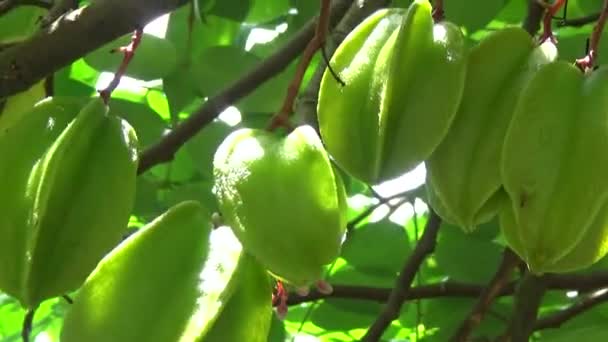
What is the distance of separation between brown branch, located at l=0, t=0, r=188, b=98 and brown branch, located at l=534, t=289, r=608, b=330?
0.73m

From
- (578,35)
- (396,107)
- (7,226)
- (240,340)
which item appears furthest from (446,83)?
(578,35)

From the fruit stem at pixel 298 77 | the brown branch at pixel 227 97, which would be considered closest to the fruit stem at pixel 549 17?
the fruit stem at pixel 298 77

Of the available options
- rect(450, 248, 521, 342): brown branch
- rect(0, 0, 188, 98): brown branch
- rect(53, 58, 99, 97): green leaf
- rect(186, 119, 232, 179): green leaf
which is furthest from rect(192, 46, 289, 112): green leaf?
rect(0, 0, 188, 98): brown branch

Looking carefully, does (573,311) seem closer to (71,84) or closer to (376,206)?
(376,206)

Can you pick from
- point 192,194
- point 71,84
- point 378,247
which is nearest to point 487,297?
point 378,247

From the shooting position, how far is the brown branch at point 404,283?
137 centimetres

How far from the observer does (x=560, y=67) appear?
817mm

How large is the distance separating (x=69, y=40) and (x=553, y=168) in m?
0.43

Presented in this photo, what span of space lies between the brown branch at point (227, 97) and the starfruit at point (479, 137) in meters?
0.45

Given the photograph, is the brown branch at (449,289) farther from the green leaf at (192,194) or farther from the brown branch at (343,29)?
the brown branch at (343,29)

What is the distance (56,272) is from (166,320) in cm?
11

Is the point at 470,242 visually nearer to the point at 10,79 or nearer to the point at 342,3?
the point at 342,3

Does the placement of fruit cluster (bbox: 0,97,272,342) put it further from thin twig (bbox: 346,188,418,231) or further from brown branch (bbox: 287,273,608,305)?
thin twig (bbox: 346,188,418,231)

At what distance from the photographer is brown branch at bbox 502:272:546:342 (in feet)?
4.28
